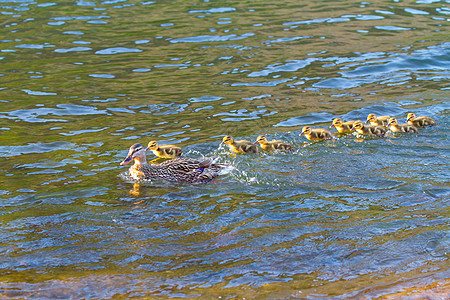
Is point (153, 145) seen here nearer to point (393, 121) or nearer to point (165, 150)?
point (165, 150)

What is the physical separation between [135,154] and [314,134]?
125 inches

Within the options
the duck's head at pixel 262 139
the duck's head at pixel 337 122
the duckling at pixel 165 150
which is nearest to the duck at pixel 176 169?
the duckling at pixel 165 150

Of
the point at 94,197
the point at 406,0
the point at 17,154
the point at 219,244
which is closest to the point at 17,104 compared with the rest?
the point at 17,154

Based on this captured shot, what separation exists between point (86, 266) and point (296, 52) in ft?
35.3

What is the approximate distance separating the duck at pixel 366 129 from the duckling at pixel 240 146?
1922 mm

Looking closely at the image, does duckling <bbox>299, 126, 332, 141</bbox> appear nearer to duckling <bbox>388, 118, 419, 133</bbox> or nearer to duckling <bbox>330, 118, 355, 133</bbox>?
duckling <bbox>330, 118, 355, 133</bbox>

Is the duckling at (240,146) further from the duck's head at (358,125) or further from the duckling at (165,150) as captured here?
the duck's head at (358,125)

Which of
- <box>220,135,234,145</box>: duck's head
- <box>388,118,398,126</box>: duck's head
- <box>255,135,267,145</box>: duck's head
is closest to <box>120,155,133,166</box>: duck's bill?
<box>220,135,234,145</box>: duck's head

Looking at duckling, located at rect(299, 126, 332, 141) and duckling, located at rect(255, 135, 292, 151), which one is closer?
duckling, located at rect(255, 135, 292, 151)

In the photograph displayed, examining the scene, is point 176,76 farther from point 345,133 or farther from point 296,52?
point 345,133

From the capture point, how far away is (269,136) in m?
10.1

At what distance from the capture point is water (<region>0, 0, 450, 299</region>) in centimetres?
591

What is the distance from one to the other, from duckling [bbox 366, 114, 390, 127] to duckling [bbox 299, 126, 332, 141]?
3.37 feet

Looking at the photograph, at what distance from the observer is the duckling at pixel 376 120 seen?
1027 cm
